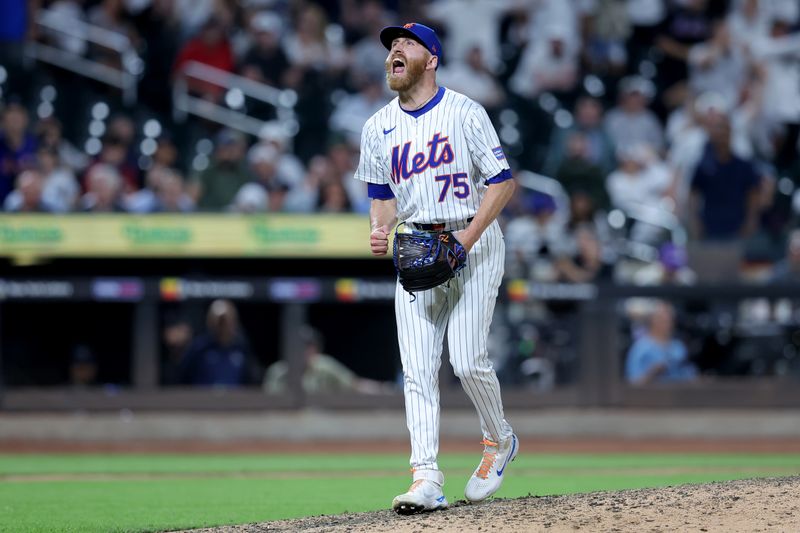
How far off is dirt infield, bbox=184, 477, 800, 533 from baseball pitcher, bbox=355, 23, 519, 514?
10.8 inches

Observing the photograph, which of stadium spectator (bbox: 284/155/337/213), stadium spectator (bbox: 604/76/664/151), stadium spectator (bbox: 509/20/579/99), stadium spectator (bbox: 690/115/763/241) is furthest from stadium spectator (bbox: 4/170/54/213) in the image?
stadium spectator (bbox: 690/115/763/241)

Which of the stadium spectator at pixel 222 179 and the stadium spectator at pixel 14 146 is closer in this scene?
the stadium spectator at pixel 14 146

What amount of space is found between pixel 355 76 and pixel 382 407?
13.2 feet

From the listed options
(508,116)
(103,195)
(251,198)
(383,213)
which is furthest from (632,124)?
(383,213)

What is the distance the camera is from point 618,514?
4.96 metres

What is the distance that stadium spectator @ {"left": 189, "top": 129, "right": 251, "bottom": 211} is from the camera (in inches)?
479

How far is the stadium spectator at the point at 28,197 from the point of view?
37.1ft

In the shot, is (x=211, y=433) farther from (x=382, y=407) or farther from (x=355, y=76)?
(x=355, y=76)

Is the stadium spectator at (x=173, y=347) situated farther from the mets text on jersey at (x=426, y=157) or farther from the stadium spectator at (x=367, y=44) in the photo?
the mets text on jersey at (x=426, y=157)

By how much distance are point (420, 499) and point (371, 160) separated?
1426 millimetres

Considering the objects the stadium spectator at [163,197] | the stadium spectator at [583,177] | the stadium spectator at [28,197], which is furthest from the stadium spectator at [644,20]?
the stadium spectator at [28,197]

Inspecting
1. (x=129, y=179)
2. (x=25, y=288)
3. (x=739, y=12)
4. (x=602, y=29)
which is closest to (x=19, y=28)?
(x=129, y=179)

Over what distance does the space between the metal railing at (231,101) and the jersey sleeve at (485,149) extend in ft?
27.1

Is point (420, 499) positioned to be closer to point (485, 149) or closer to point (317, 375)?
point (485, 149)
